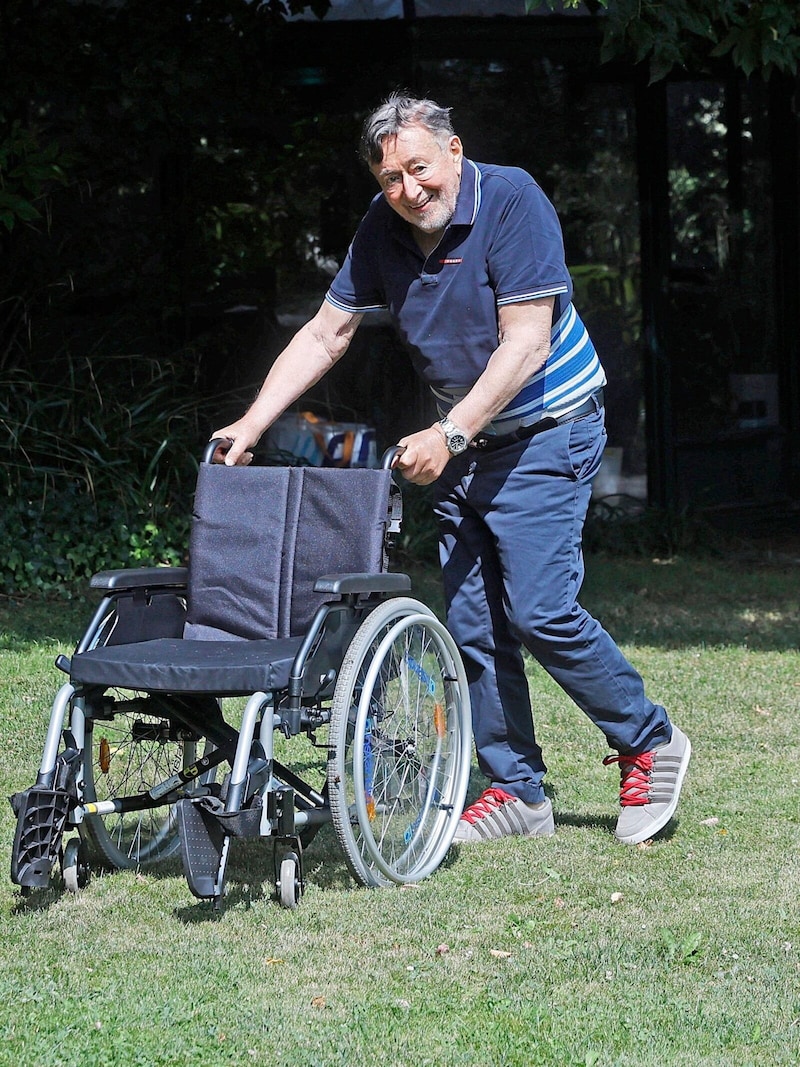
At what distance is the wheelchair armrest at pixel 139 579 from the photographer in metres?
3.64

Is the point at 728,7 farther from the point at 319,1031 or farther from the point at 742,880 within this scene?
the point at 319,1031

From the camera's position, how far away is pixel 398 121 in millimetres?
3555

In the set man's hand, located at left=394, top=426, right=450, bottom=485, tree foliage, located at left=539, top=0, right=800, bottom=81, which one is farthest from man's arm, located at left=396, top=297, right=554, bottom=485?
tree foliage, located at left=539, top=0, right=800, bottom=81

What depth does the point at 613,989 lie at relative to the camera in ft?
9.67

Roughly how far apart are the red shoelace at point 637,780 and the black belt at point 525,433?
0.92 metres

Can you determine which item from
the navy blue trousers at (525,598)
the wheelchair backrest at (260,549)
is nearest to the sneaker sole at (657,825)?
the navy blue trousers at (525,598)

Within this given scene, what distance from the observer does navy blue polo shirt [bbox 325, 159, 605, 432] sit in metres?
3.62

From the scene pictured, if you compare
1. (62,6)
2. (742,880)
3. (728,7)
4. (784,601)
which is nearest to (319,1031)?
(742,880)

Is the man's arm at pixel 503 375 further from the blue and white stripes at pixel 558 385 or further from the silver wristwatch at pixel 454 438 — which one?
the blue and white stripes at pixel 558 385

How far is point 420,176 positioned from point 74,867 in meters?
1.86

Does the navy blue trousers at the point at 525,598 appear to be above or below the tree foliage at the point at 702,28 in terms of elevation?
below

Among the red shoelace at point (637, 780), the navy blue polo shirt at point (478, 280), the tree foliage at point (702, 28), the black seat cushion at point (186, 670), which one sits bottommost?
the red shoelace at point (637, 780)

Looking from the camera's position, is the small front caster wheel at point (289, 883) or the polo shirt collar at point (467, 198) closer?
the small front caster wheel at point (289, 883)

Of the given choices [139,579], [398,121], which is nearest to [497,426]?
[398,121]
